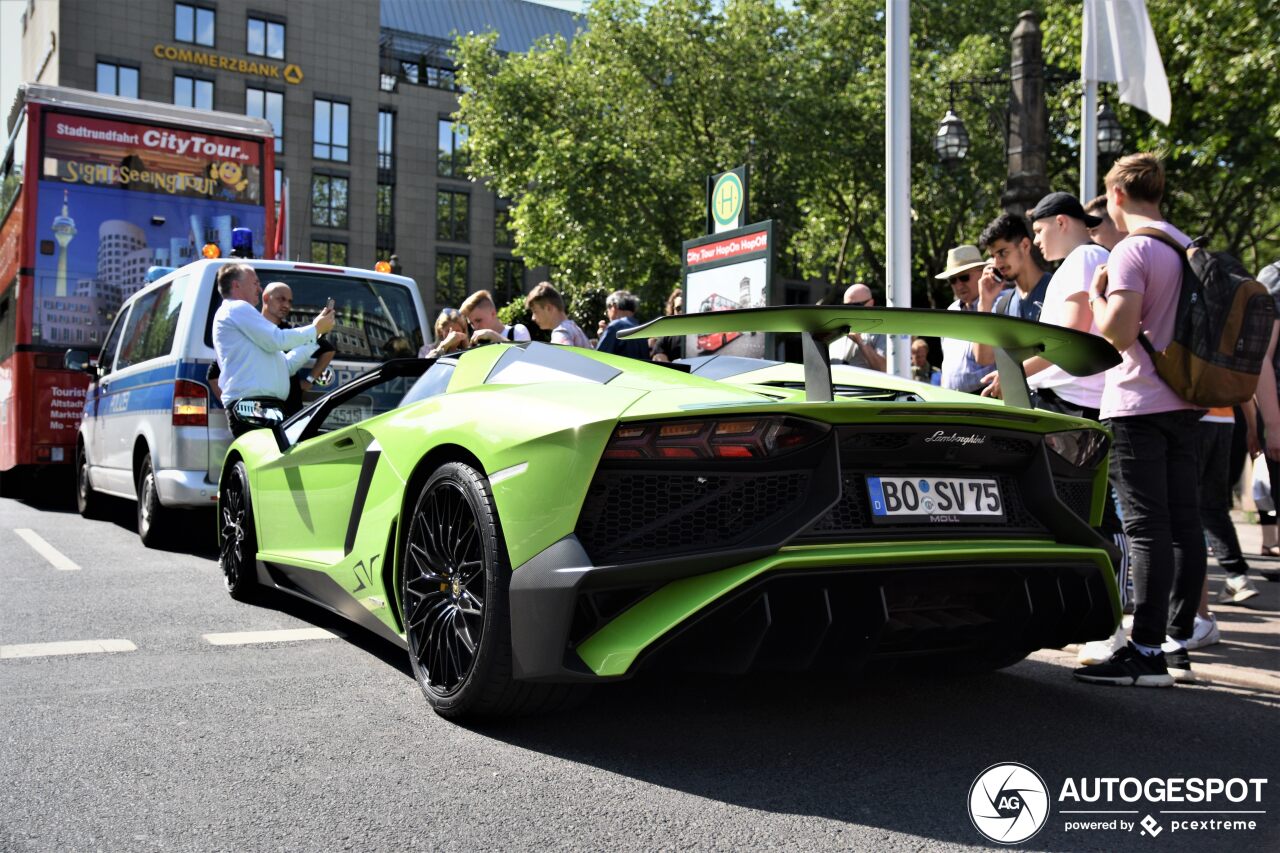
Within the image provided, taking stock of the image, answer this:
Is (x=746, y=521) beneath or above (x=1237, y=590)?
above

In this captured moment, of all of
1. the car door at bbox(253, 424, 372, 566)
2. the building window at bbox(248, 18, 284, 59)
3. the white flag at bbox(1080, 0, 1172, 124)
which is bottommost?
the car door at bbox(253, 424, 372, 566)

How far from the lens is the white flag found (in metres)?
12.4

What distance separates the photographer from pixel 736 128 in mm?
27422

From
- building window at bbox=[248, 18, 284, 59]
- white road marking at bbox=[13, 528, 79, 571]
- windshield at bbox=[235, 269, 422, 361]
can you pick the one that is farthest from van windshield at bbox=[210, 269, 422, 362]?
building window at bbox=[248, 18, 284, 59]

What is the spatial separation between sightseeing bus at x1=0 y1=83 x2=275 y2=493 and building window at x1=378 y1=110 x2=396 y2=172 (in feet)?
114

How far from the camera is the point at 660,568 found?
3.04 meters

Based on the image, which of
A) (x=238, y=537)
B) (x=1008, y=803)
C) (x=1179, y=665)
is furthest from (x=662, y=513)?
(x=238, y=537)

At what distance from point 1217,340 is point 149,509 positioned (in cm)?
670

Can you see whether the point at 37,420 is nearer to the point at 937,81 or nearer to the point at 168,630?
the point at 168,630

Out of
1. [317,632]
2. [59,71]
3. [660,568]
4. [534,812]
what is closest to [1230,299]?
[660,568]

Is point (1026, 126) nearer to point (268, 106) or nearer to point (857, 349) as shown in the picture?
point (857, 349)

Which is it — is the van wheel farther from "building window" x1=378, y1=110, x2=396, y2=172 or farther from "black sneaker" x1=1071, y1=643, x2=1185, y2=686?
"building window" x1=378, y1=110, x2=396, y2=172

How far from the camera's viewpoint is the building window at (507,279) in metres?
48.1

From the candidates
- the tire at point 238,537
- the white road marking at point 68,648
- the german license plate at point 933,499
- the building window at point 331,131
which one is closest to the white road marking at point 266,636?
the white road marking at point 68,648
